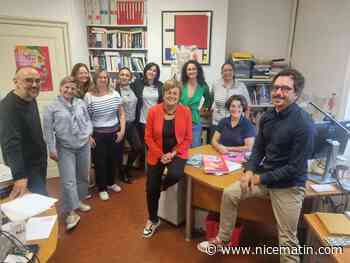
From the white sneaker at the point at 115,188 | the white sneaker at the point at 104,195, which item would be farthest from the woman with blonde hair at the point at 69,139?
→ the white sneaker at the point at 115,188

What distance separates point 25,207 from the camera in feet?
4.87

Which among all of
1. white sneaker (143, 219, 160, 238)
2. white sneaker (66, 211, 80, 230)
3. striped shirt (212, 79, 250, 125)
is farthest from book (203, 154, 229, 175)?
white sneaker (66, 211, 80, 230)

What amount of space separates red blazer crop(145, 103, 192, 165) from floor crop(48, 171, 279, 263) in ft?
2.52

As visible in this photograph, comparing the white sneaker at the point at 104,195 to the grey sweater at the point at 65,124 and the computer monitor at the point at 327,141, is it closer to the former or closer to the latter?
the grey sweater at the point at 65,124

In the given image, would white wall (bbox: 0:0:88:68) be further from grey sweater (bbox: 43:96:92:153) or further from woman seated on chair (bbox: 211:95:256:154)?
woman seated on chair (bbox: 211:95:256:154)

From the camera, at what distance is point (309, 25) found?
3.68 m

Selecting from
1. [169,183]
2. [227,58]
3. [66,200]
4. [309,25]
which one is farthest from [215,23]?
[66,200]

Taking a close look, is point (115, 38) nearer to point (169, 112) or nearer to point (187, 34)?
point (187, 34)

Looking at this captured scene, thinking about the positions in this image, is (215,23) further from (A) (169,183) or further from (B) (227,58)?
(A) (169,183)

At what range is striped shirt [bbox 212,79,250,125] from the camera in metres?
3.31

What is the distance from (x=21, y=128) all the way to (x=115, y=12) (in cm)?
285

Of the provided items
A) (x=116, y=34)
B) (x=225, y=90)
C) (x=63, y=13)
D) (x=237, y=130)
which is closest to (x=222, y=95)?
(x=225, y=90)

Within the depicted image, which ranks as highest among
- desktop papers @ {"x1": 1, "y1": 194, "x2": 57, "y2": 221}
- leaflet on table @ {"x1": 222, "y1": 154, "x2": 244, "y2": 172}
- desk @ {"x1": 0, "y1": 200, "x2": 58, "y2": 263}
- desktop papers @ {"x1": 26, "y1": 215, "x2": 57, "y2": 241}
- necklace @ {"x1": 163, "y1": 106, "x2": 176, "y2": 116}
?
necklace @ {"x1": 163, "y1": 106, "x2": 176, "y2": 116}

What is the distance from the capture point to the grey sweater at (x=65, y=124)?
7.76 ft
